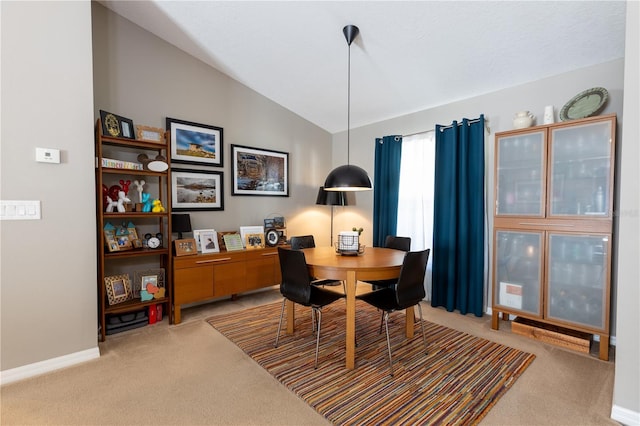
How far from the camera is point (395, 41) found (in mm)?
2844

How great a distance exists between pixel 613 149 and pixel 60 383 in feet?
14.9

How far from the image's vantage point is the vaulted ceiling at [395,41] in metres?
2.41

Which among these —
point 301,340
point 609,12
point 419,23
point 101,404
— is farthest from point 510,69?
point 101,404

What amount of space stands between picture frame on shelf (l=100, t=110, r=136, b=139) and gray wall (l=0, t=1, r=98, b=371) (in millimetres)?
367

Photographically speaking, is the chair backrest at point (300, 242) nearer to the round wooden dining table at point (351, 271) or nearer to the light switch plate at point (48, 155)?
the round wooden dining table at point (351, 271)

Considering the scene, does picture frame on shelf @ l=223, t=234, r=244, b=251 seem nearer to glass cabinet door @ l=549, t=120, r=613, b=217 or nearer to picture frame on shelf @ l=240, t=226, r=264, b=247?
picture frame on shelf @ l=240, t=226, r=264, b=247

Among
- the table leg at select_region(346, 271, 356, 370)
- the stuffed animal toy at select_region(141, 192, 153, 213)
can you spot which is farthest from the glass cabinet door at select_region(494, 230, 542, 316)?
the stuffed animal toy at select_region(141, 192, 153, 213)

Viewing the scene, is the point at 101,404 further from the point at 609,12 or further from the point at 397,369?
the point at 609,12

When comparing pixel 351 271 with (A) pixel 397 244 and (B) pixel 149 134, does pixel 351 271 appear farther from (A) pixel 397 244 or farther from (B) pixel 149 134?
(B) pixel 149 134

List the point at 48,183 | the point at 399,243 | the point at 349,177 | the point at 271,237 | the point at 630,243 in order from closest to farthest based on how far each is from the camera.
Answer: the point at 630,243
the point at 48,183
the point at 349,177
the point at 399,243
the point at 271,237

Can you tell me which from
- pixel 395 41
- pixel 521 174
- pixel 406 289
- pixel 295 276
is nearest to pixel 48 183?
pixel 295 276

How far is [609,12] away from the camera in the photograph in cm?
224

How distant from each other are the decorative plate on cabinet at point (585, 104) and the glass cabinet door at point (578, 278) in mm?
1078

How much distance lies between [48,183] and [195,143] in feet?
5.35
